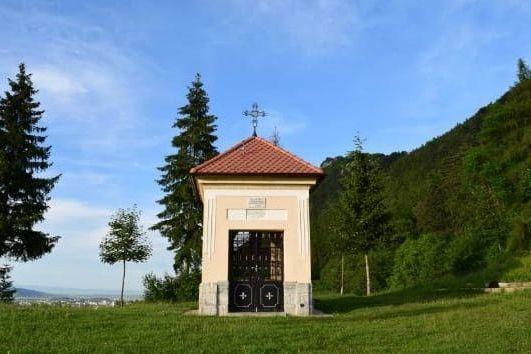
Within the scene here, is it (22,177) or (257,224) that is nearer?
(257,224)

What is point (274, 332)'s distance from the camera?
37.3ft

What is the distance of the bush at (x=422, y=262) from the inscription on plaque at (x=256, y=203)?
21.7 m

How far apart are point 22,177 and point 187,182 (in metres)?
8.18

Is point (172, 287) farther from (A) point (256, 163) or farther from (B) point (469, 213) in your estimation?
(B) point (469, 213)

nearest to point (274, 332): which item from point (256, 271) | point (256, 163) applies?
point (256, 271)

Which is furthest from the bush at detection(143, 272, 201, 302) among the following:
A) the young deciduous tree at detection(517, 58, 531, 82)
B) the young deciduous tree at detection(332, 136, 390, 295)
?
the young deciduous tree at detection(517, 58, 531, 82)

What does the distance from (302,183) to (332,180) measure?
88107mm

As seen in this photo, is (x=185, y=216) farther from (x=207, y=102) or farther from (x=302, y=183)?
(x=302, y=183)

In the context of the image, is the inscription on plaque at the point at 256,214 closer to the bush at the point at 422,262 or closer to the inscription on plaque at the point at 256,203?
the inscription on plaque at the point at 256,203

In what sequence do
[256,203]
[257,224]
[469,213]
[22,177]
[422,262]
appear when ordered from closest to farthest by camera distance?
[257,224] → [256,203] → [22,177] → [422,262] → [469,213]

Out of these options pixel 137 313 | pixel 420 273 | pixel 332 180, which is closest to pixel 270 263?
pixel 137 313

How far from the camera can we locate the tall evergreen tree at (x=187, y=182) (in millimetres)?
28375

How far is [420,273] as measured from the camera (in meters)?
38.0

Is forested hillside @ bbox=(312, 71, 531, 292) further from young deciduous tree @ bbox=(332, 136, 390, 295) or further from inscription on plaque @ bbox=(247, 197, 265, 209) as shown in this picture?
inscription on plaque @ bbox=(247, 197, 265, 209)
